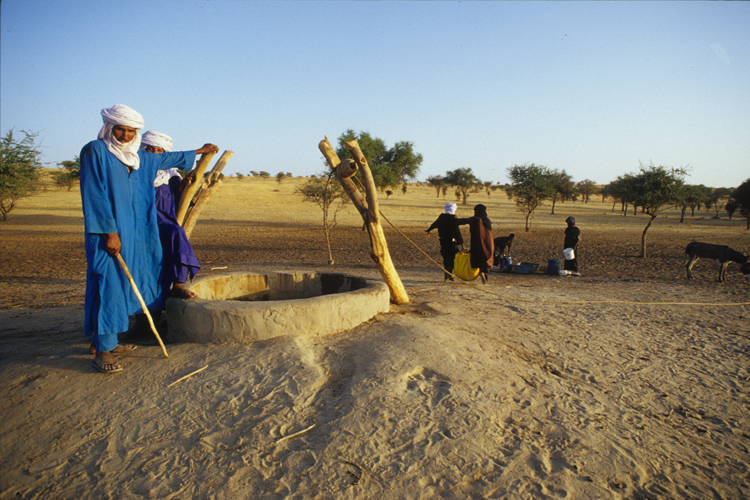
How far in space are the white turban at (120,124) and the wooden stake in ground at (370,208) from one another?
7.22 feet

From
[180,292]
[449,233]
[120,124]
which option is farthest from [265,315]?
[449,233]

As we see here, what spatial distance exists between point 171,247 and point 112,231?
2.39 ft

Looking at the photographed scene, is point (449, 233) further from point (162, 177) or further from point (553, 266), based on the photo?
point (162, 177)

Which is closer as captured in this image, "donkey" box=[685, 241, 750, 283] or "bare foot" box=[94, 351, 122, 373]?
"bare foot" box=[94, 351, 122, 373]

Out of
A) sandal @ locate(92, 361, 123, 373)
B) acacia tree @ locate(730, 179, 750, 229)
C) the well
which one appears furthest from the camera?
acacia tree @ locate(730, 179, 750, 229)

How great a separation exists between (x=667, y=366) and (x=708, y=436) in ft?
4.45

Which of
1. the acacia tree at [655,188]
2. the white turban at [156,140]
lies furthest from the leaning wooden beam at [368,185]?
the acacia tree at [655,188]

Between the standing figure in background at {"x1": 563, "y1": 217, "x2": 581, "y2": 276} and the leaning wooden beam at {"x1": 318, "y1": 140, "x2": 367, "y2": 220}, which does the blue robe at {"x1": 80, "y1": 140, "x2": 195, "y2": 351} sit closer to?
the leaning wooden beam at {"x1": 318, "y1": 140, "x2": 367, "y2": 220}

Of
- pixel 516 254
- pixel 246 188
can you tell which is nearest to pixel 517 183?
pixel 516 254

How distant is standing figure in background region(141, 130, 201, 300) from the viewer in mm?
4281

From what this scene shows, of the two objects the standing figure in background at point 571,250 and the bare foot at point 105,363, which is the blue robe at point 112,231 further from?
the standing figure in background at point 571,250

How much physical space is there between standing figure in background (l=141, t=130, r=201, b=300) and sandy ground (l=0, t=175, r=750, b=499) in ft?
2.06

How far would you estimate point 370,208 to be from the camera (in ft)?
18.8

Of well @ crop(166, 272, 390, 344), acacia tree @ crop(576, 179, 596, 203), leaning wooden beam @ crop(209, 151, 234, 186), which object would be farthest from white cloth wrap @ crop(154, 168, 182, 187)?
acacia tree @ crop(576, 179, 596, 203)
